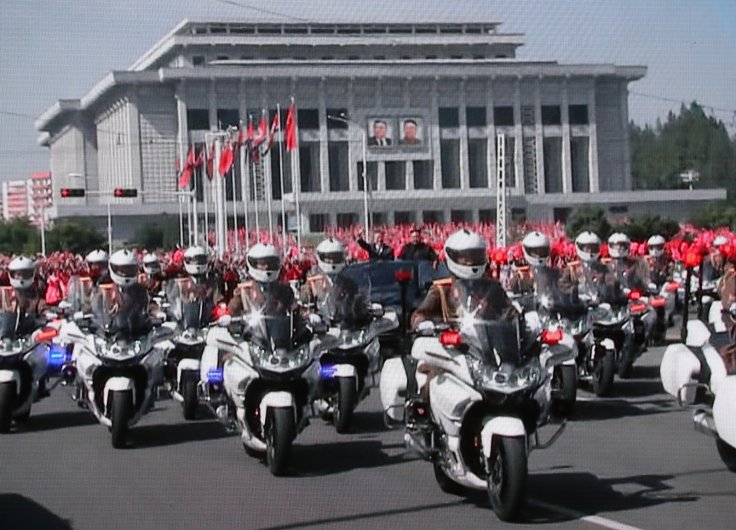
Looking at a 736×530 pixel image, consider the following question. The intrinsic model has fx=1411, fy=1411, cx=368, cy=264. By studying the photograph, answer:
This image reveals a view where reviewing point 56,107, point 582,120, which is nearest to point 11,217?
point 582,120

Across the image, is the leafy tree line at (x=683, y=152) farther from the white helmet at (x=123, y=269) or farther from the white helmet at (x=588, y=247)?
the white helmet at (x=123, y=269)

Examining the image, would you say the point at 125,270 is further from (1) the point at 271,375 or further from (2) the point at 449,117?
(2) the point at 449,117

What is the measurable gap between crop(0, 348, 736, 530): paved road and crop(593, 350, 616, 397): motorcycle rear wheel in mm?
870

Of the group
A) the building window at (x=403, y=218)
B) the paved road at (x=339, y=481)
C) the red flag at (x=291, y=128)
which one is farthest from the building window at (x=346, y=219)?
the paved road at (x=339, y=481)

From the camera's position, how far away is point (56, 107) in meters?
9.34

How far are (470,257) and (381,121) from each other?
1201 cm

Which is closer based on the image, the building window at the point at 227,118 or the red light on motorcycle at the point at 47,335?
the red light on motorcycle at the point at 47,335

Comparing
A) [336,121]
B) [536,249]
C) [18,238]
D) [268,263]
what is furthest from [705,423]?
[18,238]

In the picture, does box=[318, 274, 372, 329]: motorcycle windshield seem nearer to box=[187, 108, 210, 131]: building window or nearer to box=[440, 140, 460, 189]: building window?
box=[187, 108, 210, 131]: building window

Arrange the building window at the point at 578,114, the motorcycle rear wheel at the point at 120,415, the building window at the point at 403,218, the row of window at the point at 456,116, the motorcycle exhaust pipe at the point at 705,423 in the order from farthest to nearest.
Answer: the building window at the point at 403,218, the building window at the point at 578,114, the row of window at the point at 456,116, the motorcycle rear wheel at the point at 120,415, the motorcycle exhaust pipe at the point at 705,423

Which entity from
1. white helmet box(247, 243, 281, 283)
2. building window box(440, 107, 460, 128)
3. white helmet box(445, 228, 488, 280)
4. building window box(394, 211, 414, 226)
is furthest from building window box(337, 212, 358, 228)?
white helmet box(445, 228, 488, 280)

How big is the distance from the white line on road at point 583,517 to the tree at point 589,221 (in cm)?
1419

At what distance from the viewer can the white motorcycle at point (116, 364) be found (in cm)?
1140

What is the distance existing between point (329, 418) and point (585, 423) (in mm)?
2243
